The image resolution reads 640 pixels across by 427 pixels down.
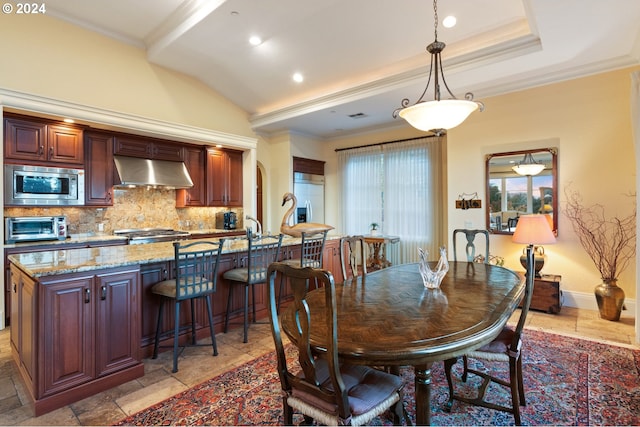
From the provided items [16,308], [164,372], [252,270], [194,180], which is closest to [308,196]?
[194,180]

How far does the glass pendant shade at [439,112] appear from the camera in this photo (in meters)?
2.56

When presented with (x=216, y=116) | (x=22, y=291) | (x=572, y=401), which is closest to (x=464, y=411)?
(x=572, y=401)

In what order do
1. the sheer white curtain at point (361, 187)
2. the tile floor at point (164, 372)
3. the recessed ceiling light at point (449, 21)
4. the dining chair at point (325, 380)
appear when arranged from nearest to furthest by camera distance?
the dining chair at point (325, 380), the tile floor at point (164, 372), the recessed ceiling light at point (449, 21), the sheer white curtain at point (361, 187)

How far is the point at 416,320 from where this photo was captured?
1593mm

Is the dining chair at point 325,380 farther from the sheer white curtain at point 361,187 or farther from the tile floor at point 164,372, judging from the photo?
the sheer white curtain at point 361,187

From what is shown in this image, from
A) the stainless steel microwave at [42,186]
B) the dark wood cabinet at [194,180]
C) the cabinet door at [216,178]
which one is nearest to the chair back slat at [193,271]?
the stainless steel microwave at [42,186]

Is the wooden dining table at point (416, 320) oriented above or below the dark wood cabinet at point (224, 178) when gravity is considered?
below

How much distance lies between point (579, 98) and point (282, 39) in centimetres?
374

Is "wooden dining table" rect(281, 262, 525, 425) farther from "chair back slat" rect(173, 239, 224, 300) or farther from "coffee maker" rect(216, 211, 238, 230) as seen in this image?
"coffee maker" rect(216, 211, 238, 230)

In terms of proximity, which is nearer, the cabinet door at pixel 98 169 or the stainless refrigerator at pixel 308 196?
the cabinet door at pixel 98 169

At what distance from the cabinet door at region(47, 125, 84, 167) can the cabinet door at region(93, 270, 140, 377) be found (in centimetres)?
285

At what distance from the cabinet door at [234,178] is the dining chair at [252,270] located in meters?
2.72

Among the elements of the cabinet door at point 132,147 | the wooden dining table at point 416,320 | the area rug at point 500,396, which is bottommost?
the area rug at point 500,396

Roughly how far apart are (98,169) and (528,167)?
588cm
